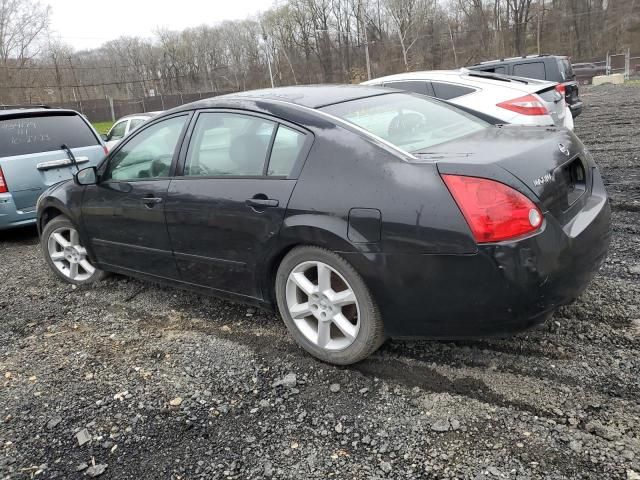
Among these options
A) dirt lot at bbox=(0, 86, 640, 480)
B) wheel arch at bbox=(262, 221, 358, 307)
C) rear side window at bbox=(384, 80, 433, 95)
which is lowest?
dirt lot at bbox=(0, 86, 640, 480)

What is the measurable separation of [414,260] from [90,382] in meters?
2.05

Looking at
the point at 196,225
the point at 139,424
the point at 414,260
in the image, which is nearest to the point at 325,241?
the point at 414,260

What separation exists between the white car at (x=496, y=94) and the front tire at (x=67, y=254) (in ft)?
11.3

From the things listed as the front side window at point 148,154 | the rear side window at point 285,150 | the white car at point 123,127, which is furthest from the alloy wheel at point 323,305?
the white car at point 123,127

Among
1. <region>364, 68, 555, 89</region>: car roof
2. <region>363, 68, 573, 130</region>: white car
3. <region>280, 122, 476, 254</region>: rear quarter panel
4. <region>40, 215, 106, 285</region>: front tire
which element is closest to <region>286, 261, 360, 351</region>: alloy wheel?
<region>280, 122, 476, 254</region>: rear quarter panel

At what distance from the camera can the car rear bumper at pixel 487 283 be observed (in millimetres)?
2336

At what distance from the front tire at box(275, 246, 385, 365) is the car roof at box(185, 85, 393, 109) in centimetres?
96

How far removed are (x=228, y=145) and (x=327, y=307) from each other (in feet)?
4.04

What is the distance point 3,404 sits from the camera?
2.96m

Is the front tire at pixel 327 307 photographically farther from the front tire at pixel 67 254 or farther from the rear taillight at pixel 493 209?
the front tire at pixel 67 254

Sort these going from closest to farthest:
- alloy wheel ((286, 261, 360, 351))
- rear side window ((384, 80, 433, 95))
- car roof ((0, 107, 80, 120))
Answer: alloy wheel ((286, 261, 360, 351)), car roof ((0, 107, 80, 120)), rear side window ((384, 80, 433, 95))

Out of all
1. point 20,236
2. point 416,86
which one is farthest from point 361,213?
point 20,236

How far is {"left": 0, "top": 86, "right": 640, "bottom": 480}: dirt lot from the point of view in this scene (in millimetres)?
2229

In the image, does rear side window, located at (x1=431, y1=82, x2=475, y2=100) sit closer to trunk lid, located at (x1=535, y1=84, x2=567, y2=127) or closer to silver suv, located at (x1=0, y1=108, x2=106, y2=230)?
trunk lid, located at (x1=535, y1=84, x2=567, y2=127)
